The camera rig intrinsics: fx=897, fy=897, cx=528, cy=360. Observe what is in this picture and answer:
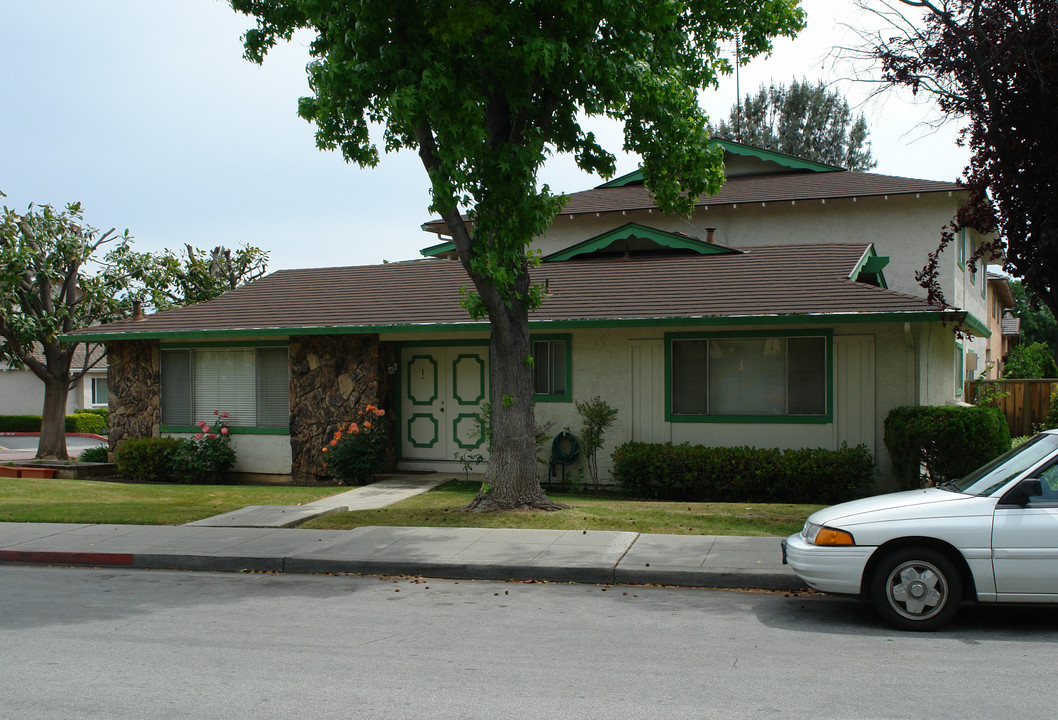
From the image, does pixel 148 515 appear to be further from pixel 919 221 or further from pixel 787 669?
pixel 919 221

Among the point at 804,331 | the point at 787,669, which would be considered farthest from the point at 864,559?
the point at 804,331

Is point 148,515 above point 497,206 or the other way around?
the other way around

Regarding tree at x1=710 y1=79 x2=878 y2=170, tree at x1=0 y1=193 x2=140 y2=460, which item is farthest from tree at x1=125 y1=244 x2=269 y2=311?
tree at x1=710 y1=79 x2=878 y2=170

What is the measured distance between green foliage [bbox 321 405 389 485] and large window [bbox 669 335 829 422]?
5259mm

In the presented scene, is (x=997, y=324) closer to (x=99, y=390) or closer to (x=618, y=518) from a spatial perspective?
(x=618, y=518)

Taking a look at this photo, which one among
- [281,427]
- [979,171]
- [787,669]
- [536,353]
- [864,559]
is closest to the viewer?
[787,669]

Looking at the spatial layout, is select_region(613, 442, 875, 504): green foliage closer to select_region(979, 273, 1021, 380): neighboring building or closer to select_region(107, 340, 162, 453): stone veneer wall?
select_region(107, 340, 162, 453): stone veneer wall

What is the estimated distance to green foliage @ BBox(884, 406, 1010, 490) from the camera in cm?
1249

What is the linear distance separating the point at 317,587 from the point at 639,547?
3380 millimetres

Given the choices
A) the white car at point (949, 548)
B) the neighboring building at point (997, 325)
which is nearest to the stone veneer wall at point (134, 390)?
the white car at point (949, 548)

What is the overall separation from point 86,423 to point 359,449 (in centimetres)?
2732

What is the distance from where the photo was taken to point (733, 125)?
4862 centimetres

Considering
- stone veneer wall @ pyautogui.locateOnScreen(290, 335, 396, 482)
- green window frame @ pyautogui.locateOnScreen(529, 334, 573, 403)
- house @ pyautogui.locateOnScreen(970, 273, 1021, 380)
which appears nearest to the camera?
green window frame @ pyautogui.locateOnScreen(529, 334, 573, 403)

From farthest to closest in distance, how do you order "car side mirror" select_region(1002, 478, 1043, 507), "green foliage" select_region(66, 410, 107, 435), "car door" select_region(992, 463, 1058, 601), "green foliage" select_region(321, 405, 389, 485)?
1. "green foliage" select_region(66, 410, 107, 435)
2. "green foliage" select_region(321, 405, 389, 485)
3. "car side mirror" select_region(1002, 478, 1043, 507)
4. "car door" select_region(992, 463, 1058, 601)
